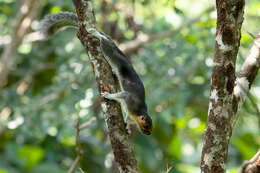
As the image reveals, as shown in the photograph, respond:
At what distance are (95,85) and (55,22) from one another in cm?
Answer: 164

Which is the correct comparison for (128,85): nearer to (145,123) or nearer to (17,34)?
(145,123)

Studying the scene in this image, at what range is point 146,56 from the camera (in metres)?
5.56

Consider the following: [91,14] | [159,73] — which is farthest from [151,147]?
[91,14]

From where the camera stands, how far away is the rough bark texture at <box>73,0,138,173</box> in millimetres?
2197

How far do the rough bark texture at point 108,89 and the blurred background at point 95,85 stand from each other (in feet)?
6.04

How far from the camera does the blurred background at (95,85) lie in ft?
16.1

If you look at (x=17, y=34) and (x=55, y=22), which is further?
(x=17, y=34)

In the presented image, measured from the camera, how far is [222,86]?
6.89 ft

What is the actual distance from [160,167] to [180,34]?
2.21 meters

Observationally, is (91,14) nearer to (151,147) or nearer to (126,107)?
(126,107)

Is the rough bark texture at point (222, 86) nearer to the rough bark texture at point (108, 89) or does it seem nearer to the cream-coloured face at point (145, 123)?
the rough bark texture at point (108, 89)

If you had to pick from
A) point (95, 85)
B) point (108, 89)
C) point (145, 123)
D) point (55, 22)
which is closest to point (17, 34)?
point (95, 85)

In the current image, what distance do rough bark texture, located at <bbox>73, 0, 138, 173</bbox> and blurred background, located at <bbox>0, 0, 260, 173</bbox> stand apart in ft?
6.04

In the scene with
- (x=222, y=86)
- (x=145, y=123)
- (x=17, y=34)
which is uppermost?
(x=17, y=34)
